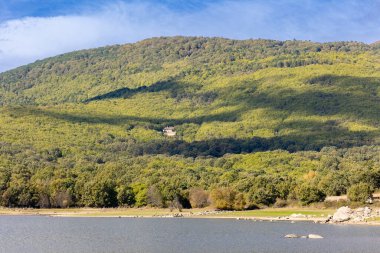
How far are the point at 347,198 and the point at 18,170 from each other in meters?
74.9

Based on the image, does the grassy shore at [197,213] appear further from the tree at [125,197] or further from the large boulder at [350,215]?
the tree at [125,197]

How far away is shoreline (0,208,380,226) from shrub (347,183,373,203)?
147 inches

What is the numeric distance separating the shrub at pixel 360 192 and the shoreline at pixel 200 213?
3.73 meters


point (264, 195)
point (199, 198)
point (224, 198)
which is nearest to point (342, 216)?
point (264, 195)

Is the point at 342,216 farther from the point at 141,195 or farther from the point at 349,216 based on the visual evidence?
the point at 141,195

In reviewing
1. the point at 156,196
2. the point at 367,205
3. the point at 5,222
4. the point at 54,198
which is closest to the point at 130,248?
the point at 5,222

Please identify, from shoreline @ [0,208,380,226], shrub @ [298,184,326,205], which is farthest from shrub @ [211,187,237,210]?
shrub @ [298,184,326,205]

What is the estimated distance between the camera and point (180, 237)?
267ft

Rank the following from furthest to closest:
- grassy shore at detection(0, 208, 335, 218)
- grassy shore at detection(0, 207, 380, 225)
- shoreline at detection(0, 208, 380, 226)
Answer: grassy shore at detection(0, 208, 335, 218)
grassy shore at detection(0, 207, 380, 225)
shoreline at detection(0, 208, 380, 226)

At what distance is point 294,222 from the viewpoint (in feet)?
330

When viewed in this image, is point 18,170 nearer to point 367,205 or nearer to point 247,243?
point 367,205

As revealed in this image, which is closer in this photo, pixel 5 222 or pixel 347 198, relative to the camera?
pixel 5 222

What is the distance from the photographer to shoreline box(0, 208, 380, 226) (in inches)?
4139

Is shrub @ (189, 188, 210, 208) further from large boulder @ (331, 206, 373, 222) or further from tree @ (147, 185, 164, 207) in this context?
large boulder @ (331, 206, 373, 222)
